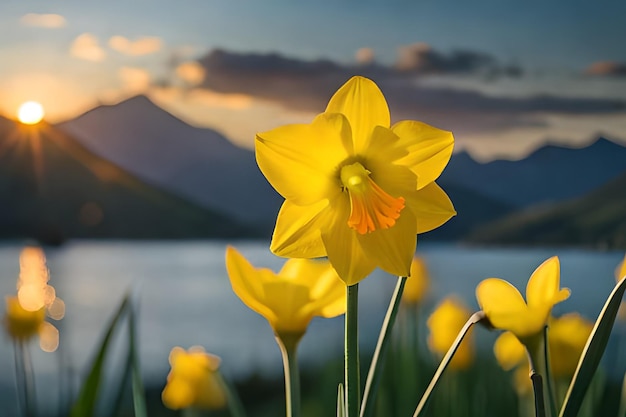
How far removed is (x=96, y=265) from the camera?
3.96m

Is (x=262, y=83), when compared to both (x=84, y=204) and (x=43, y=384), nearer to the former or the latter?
(x=43, y=384)

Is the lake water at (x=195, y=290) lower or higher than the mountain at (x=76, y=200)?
lower

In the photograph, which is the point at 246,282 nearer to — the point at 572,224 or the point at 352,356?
the point at 352,356

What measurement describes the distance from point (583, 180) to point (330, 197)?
12.9ft

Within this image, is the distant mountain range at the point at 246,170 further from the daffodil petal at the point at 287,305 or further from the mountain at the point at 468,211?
the daffodil petal at the point at 287,305

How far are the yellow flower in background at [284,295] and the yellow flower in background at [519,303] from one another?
0.22 ft

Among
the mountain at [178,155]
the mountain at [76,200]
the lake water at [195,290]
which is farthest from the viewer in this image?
the mountain at [76,200]

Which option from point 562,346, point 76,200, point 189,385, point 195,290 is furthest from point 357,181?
point 76,200

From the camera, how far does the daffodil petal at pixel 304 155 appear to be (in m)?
0.28

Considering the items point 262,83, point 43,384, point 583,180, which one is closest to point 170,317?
point 43,384

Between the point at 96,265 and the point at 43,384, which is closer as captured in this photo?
the point at 43,384

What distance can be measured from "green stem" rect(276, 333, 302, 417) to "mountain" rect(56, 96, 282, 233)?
362cm

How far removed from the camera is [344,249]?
10.8 inches

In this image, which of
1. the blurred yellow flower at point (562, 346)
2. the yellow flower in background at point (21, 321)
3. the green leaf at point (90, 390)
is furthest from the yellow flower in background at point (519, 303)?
the yellow flower in background at point (21, 321)
